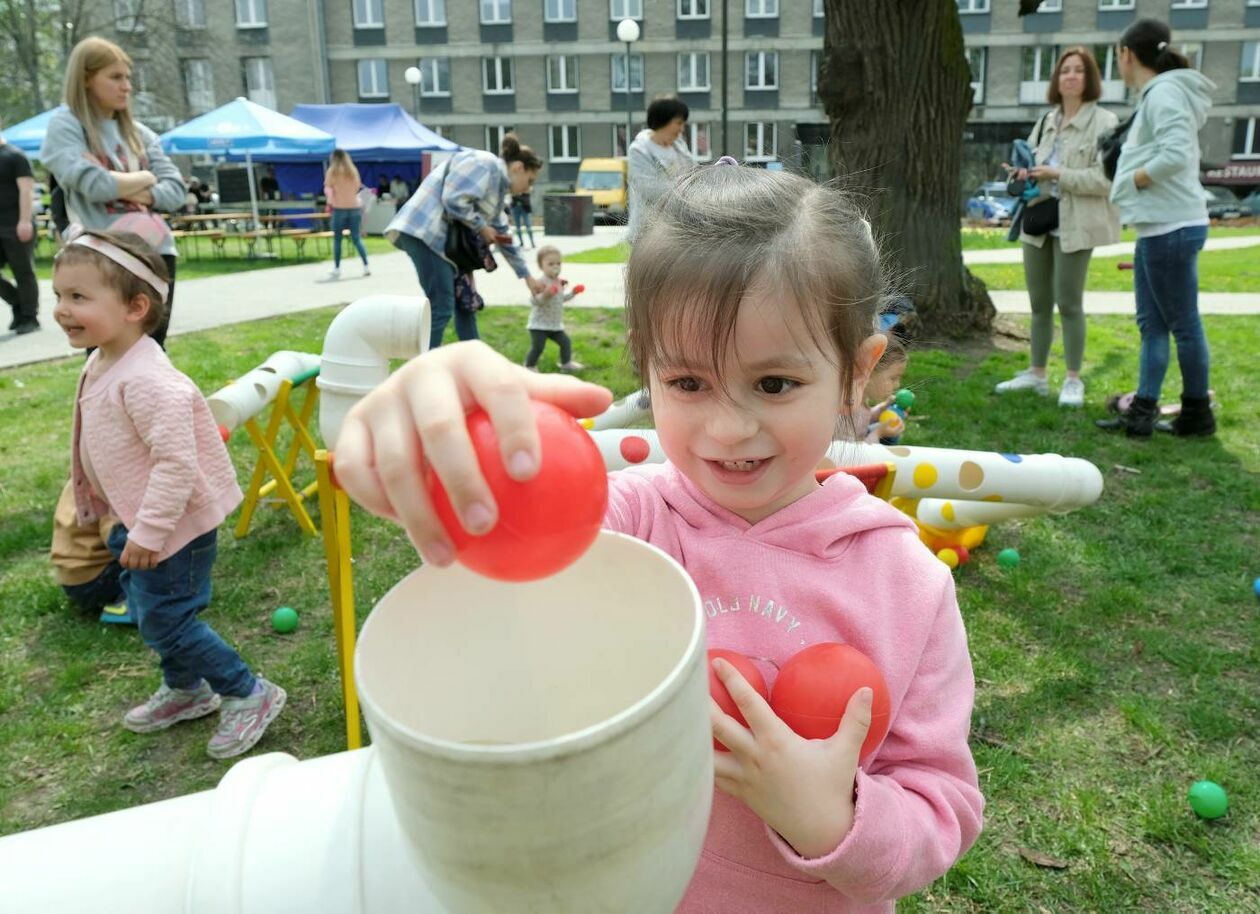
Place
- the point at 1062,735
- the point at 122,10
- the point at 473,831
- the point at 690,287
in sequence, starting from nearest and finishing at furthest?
the point at 473,831, the point at 690,287, the point at 1062,735, the point at 122,10

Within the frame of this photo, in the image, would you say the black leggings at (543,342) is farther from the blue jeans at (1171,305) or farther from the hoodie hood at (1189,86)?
the hoodie hood at (1189,86)

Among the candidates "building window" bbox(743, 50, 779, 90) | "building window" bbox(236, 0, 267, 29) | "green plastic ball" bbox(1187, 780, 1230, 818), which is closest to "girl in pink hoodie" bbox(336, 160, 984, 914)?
"green plastic ball" bbox(1187, 780, 1230, 818)

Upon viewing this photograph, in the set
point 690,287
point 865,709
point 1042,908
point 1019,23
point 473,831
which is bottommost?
point 1042,908

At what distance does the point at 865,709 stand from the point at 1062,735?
2247 mm

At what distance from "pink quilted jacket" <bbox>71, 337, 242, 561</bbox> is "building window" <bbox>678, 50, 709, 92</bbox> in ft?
136

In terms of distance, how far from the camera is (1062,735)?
2.97 m

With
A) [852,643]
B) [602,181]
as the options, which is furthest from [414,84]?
[852,643]

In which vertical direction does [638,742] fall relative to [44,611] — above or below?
above

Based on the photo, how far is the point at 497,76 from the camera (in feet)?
140

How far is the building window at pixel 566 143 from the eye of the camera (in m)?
42.6

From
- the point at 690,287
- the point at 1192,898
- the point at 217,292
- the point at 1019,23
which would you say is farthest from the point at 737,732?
the point at 1019,23

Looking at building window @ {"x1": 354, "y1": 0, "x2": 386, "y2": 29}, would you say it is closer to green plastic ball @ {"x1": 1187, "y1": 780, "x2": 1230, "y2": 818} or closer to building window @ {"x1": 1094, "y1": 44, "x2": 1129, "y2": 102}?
building window @ {"x1": 1094, "y1": 44, "x2": 1129, "y2": 102}

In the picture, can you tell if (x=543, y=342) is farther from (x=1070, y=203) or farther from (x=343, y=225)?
→ (x=343, y=225)

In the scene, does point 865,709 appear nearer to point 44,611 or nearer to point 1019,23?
point 44,611
